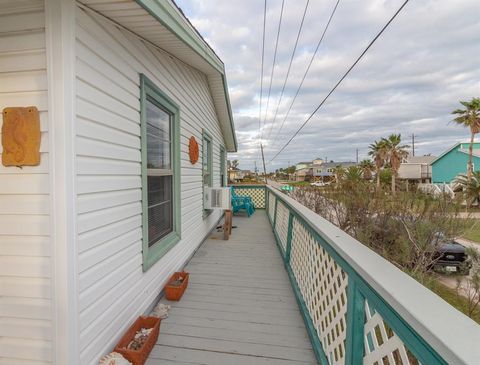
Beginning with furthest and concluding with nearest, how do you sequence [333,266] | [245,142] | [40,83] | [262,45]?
[245,142]
[262,45]
[333,266]
[40,83]

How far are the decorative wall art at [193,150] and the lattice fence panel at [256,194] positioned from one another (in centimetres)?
672

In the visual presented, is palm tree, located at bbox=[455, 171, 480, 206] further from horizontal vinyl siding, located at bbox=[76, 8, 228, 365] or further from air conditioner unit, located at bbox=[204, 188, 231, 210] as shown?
horizontal vinyl siding, located at bbox=[76, 8, 228, 365]

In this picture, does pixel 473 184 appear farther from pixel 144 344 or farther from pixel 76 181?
pixel 76 181

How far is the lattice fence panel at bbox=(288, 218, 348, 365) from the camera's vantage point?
172 cm

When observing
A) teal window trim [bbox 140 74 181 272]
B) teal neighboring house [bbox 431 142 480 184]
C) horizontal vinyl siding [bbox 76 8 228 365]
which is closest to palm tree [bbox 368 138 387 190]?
teal neighboring house [bbox 431 142 480 184]

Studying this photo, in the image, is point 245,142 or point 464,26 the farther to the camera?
point 245,142

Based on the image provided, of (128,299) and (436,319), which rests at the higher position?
(436,319)

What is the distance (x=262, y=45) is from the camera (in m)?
7.21

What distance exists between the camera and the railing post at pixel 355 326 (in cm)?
137

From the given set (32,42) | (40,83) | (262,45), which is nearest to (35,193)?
(40,83)

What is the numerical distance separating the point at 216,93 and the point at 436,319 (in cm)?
613

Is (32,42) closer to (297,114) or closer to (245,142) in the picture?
(297,114)

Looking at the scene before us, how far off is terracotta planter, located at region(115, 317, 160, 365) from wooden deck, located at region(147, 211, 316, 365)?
0.09 m

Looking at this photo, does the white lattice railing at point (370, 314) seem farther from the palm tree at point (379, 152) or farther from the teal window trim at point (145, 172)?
the palm tree at point (379, 152)
